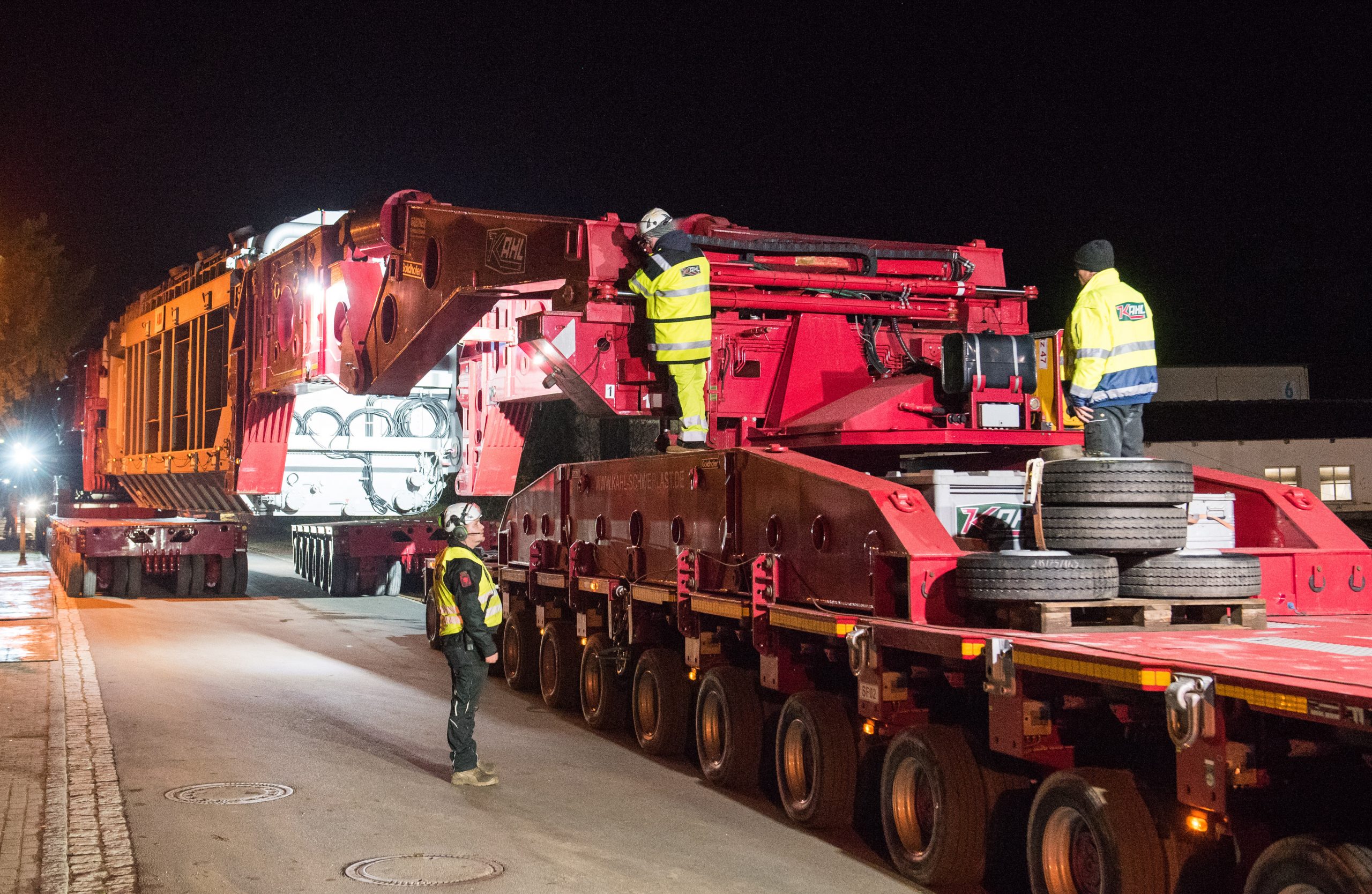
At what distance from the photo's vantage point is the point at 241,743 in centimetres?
982

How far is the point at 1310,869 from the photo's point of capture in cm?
427

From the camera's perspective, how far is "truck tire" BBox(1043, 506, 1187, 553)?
21.1 ft

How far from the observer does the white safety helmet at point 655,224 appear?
10047 millimetres

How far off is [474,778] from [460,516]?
1.80m

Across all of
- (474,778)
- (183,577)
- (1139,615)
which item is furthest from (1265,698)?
(183,577)

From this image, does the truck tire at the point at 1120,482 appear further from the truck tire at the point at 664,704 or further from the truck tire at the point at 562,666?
the truck tire at the point at 562,666

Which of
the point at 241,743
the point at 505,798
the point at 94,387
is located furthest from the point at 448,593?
the point at 94,387

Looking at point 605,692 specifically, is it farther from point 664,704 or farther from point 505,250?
point 505,250

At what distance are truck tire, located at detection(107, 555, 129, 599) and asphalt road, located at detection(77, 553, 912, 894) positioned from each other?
7941mm

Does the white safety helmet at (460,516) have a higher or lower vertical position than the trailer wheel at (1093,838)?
higher

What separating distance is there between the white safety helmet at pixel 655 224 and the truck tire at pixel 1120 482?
172 inches

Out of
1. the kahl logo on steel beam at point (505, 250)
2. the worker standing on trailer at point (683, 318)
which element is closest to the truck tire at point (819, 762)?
the worker standing on trailer at point (683, 318)

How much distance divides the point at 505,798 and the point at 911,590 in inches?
120

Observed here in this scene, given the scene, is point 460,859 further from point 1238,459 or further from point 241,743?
point 1238,459
